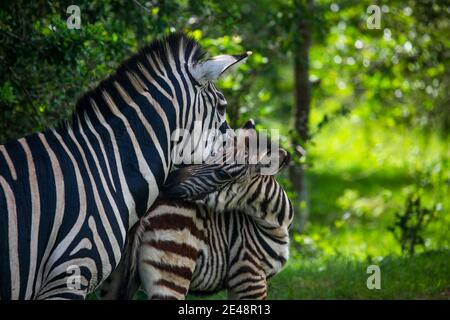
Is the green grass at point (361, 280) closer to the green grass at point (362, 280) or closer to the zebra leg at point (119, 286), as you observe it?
the green grass at point (362, 280)

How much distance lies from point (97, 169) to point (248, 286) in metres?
1.37

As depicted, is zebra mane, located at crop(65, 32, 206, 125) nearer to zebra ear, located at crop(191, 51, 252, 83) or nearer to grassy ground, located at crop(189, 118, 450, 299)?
zebra ear, located at crop(191, 51, 252, 83)

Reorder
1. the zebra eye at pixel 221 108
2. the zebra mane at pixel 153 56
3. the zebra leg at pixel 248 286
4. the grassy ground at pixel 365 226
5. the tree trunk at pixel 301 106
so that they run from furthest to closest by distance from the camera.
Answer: the tree trunk at pixel 301 106 → the grassy ground at pixel 365 226 → the zebra eye at pixel 221 108 → the zebra leg at pixel 248 286 → the zebra mane at pixel 153 56

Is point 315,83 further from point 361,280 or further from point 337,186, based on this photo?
point 337,186

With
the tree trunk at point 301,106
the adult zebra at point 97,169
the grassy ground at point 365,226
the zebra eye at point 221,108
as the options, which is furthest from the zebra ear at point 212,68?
the tree trunk at point 301,106

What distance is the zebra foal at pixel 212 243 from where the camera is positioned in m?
5.28

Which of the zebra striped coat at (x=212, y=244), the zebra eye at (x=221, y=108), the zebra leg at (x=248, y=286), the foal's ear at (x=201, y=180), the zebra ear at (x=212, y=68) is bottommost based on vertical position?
the zebra leg at (x=248, y=286)

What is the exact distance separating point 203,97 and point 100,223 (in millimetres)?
1275

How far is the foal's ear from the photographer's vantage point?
17.5 feet

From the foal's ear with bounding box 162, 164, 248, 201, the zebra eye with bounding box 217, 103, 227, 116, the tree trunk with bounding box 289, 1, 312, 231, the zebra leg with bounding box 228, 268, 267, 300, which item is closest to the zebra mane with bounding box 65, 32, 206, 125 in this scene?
the zebra eye with bounding box 217, 103, 227, 116

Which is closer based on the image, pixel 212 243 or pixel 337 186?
pixel 212 243

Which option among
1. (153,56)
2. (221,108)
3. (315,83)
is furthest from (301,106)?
(153,56)

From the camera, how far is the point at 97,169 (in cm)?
517
